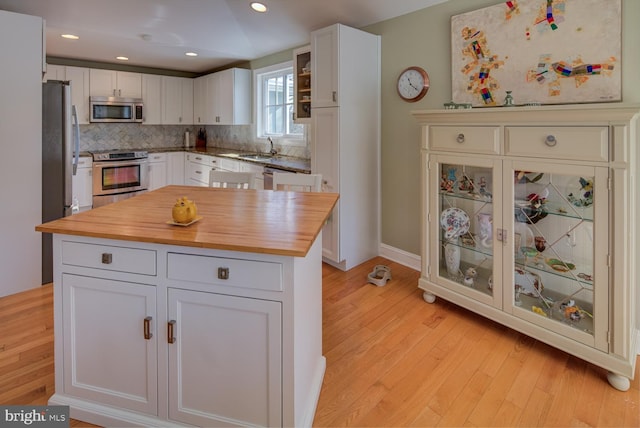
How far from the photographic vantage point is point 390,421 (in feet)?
5.53

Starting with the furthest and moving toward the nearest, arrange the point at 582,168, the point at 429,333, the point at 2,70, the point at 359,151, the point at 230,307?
the point at 359,151 < the point at 2,70 < the point at 429,333 < the point at 582,168 < the point at 230,307

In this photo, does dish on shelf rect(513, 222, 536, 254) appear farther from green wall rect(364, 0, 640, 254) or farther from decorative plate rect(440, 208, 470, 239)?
green wall rect(364, 0, 640, 254)

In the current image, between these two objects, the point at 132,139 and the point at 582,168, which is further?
the point at 132,139

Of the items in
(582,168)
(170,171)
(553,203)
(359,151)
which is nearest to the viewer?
(582,168)

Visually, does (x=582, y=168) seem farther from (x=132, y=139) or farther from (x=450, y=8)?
(x=132, y=139)

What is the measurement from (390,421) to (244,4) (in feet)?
12.5

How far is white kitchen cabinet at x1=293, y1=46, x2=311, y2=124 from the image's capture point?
385 cm

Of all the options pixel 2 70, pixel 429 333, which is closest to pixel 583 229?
pixel 429 333

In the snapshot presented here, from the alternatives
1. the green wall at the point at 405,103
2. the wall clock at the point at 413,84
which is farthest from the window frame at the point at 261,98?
the wall clock at the point at 413,84

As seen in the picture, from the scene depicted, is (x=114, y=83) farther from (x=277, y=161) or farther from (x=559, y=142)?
(x=559, y=142)

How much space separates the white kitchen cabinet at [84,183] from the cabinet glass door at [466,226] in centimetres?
452

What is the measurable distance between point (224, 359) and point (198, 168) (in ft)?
15.4

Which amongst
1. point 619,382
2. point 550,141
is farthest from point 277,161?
point 619,382

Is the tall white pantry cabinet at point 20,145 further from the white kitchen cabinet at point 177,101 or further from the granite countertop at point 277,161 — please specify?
the white kitchen cabinet at point 177,101
